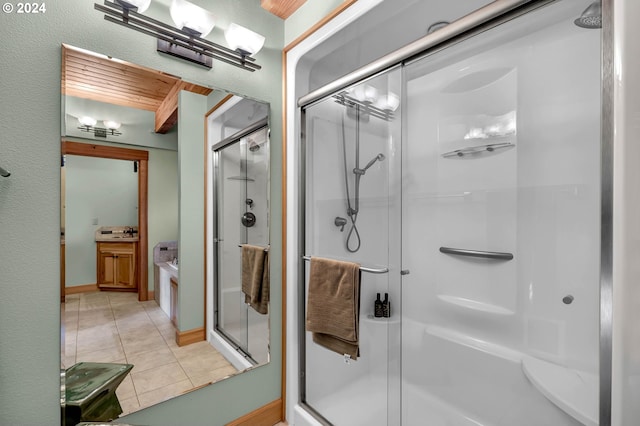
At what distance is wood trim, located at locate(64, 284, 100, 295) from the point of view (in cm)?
116

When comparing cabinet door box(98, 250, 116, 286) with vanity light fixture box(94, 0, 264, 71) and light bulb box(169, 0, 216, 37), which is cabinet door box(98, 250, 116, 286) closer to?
vanity light fixture box(94, 0, 264, 71)

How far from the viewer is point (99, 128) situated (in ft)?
4.17

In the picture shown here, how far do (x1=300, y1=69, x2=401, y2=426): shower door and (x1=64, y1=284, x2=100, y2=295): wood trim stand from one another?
100 centimetres

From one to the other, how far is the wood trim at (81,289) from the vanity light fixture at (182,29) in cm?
108

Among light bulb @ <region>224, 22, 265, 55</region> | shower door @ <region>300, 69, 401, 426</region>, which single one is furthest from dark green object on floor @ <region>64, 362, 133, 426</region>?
light bulb @ <region>224, 22, 265, 55</region>

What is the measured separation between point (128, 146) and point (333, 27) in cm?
117

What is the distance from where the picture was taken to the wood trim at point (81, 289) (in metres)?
1.16

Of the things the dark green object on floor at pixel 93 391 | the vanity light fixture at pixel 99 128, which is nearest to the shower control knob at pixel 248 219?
the vanity light fixture at pixel 99 128

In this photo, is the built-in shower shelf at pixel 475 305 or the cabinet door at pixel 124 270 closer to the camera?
the cabinet door at pixel 124 270

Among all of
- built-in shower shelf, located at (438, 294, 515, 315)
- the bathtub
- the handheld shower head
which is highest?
the handheld shower head

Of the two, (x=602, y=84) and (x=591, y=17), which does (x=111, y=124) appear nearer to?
(x=602, y=84)

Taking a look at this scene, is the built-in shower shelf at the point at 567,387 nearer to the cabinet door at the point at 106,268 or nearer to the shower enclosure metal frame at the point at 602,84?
the shower enclosure metal frame at the point at 602,84

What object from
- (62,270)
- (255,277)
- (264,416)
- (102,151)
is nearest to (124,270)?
(62,270)

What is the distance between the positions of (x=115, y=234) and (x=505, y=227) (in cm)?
204
